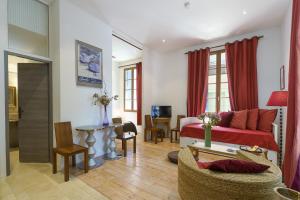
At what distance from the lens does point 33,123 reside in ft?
10.0

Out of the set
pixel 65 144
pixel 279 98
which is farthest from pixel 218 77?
pixel 65 144

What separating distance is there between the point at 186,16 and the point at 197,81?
2.05 metres

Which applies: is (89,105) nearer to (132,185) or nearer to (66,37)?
(66,37)

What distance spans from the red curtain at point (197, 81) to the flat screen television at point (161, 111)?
0.66 metres

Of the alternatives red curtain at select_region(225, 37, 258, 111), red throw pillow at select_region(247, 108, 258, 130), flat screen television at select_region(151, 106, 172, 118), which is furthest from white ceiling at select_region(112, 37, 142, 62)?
red throw pillow at select_region(247, 108, 258, 130)

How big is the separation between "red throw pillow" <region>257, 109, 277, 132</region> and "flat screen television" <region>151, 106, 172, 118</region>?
8.21ft

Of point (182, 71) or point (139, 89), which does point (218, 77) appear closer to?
point (182, 71)

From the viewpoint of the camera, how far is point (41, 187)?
7.32 feet

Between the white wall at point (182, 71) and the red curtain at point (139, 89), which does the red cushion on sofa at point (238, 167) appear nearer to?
the white wall at point (182, 71)

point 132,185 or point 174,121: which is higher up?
point 174,121

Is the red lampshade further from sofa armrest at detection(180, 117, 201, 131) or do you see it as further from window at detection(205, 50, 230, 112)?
sofa armrest at detection(180, 117, 201, 131)

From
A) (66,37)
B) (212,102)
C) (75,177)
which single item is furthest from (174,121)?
(66,37)

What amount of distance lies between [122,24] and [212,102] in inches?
126

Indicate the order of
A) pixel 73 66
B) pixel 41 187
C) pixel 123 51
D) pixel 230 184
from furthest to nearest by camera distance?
pixel 123 51
pixel 73 66
pixel 41 187
pixel 230 184
